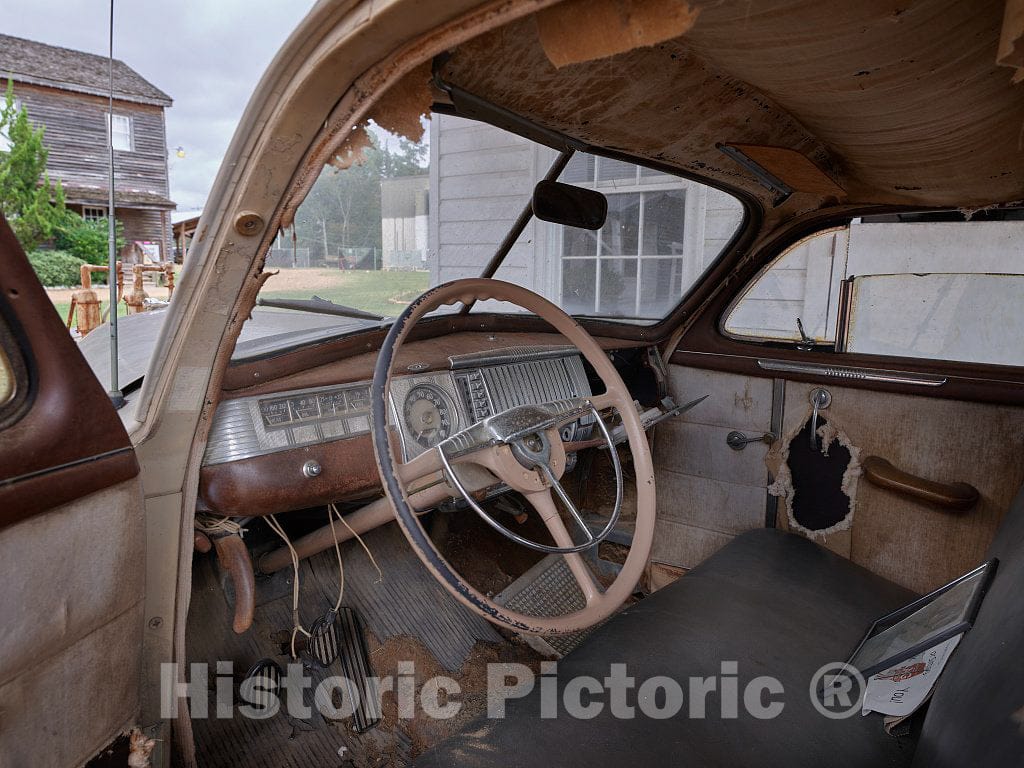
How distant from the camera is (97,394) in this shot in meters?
1.04

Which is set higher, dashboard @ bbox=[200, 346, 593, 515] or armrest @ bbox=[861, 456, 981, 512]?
dashboard @ bbox=[200, 346, 593, 515]

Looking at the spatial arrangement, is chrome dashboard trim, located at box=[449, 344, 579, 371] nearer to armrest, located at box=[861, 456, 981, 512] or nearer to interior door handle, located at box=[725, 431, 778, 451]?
interior door handle, located at box=[725, 431, 778, 451]

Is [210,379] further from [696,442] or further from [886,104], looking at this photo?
[696,442]

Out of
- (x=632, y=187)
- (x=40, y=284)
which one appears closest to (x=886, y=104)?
(x=632, y=187)

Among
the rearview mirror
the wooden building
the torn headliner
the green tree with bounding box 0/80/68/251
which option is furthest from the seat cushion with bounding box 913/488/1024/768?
the wooden building

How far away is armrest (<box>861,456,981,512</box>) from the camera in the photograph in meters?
2.11

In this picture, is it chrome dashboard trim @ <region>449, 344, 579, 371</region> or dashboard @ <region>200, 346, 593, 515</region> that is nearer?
dashboard @ <region>200, 346, 593, 515</region>

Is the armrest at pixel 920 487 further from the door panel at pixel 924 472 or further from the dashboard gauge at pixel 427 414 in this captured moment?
the dashboard gauge at pixel 427 414

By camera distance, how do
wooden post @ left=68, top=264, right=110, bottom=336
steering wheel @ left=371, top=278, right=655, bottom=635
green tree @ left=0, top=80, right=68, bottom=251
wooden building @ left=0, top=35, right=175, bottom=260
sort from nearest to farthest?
steering wheel @ left=371, top=278, right=655, bottom=635 → wooden post @ left=68, top=264, right=110, bottom=336 → green tree @ left=0, top=80, right=68, bottom=251 → wooden building @ left=0, top=35, right=175, bottom=260

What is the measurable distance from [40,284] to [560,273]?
187 centimetres

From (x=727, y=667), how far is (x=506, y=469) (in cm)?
72

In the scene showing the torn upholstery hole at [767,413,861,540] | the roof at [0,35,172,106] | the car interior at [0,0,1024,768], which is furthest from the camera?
the roof at [0,35,172,106]

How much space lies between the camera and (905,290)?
89.3 inches

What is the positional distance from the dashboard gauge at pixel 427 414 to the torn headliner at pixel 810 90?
0.82 metres
